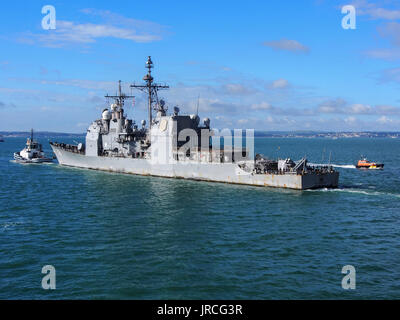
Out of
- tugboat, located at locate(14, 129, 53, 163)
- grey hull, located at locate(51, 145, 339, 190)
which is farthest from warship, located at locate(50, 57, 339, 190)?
tugboat, located at locate(14, 129, 53, 163)

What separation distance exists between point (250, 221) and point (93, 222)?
10826mm

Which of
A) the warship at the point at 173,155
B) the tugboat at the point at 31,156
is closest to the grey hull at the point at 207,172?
the warship at the point at 173,155

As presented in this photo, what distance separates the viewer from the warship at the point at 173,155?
1539 inches

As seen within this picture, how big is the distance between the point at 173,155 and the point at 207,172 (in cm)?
563

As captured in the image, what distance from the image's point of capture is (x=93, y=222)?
25656mm

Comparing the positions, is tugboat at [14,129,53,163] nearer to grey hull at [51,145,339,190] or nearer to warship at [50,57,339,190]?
warship at [50,57,339,190]

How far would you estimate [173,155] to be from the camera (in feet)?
153

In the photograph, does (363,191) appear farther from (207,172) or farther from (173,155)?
(173,155)

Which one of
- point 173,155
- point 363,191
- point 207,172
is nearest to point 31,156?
point 173,155

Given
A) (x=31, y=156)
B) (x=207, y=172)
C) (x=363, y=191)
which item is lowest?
(x=363, y=191)

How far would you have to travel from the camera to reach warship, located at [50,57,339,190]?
128ft

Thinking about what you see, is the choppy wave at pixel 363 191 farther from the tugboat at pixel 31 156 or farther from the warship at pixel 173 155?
the tugboat at pixel 31 156
